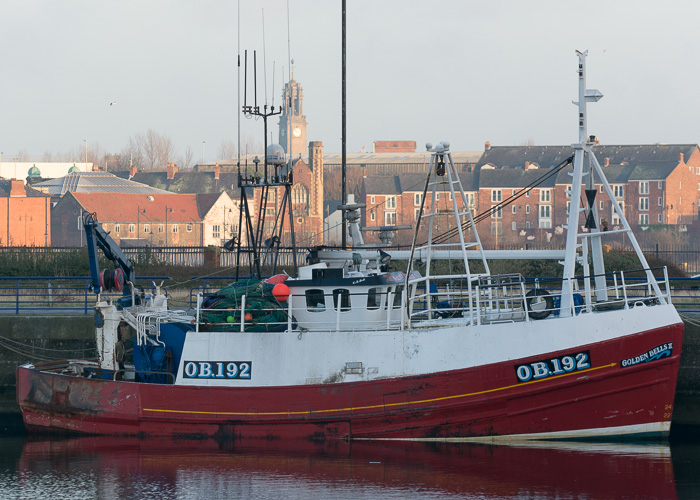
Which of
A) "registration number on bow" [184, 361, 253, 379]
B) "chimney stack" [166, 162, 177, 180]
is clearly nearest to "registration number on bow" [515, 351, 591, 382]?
"registration number on bow" [184, 361, 253, 379]

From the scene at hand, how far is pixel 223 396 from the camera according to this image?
1897 centimetres

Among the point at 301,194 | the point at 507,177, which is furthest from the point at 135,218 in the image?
the point at 507,177

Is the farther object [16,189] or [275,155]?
[16,189]

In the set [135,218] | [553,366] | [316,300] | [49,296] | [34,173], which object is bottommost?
[553,366]

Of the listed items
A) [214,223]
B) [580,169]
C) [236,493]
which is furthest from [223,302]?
[214,223]

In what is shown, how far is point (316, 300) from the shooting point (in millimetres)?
19219

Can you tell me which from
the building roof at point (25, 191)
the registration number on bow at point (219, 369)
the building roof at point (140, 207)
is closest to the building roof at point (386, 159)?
the building roof at point (25, 191)

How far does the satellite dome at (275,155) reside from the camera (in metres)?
20.4

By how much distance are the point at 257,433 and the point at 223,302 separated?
2.87 meters

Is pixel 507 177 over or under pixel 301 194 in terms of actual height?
over

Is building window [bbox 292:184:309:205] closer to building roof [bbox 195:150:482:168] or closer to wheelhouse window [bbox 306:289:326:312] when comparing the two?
building roof [bbox 195:150:482:168]

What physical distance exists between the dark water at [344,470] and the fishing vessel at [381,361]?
492 millimetres

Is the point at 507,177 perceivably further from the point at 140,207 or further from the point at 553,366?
the point at 553,366

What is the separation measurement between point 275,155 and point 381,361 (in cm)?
538
